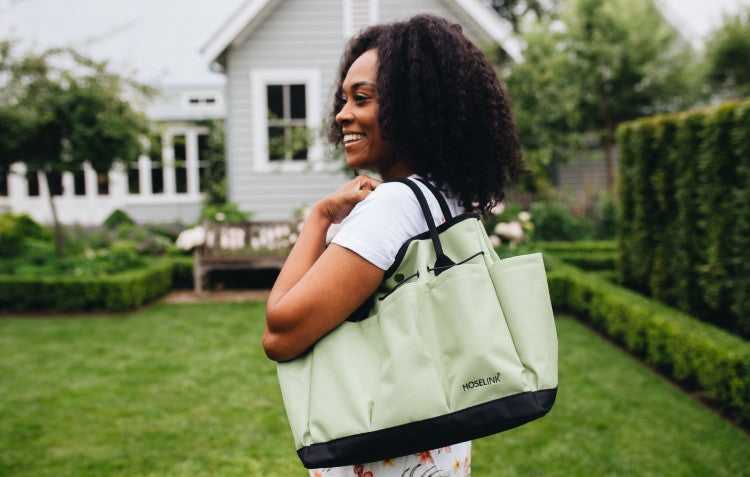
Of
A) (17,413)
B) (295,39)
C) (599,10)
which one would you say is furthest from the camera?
(599,10)

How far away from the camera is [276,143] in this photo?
1191cm

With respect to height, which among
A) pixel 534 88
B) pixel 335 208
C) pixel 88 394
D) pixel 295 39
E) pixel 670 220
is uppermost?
pixel 295 39

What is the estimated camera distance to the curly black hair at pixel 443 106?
151cm

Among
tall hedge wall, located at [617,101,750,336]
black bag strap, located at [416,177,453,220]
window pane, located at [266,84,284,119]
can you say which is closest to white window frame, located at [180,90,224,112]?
window pane, located at [266,84,284,119]

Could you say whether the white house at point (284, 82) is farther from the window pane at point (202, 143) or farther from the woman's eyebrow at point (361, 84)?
the woman's eyebrow at point (361, 84)

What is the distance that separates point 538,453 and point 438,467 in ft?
10.0

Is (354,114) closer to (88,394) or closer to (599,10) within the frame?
(88,394)

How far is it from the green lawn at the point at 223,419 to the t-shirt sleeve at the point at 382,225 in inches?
118

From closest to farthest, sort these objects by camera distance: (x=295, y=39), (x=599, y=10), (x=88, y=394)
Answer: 1. (x=88, y=394)
2. (x=295, y=39)
3. (x=599, y=10)

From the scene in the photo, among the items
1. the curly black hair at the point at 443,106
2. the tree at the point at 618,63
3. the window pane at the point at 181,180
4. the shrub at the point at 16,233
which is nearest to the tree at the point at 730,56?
the tree at the point at 618,63

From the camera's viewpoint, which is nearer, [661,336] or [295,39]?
[661,336]

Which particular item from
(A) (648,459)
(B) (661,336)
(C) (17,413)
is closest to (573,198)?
(B) (661,336)

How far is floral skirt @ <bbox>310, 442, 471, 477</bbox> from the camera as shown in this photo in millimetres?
1505

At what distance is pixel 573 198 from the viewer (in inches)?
630
